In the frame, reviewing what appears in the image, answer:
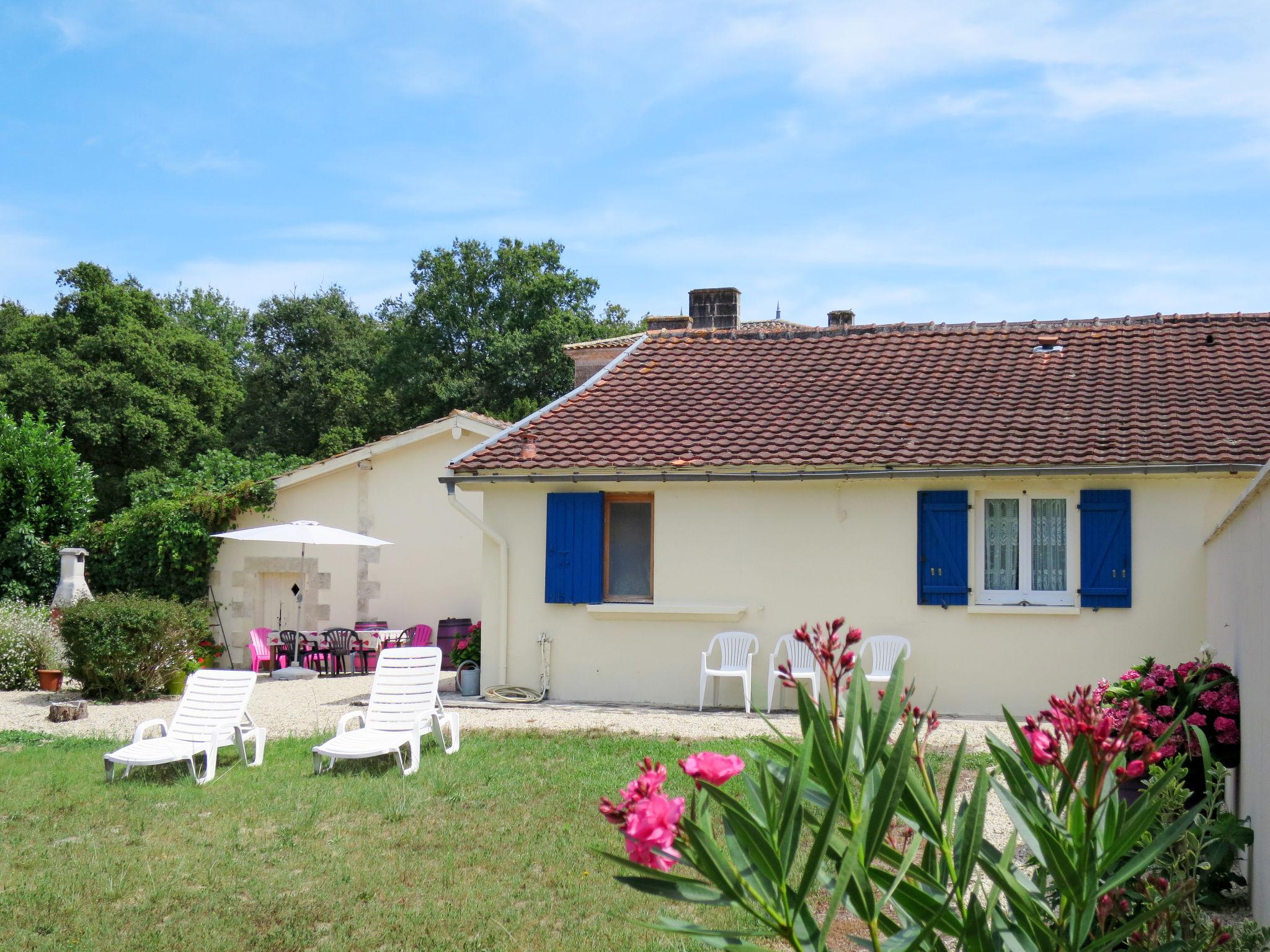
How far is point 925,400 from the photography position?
14.5 metres

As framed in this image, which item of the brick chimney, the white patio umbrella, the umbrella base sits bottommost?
the umbrella base

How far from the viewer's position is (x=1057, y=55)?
994 centimetres

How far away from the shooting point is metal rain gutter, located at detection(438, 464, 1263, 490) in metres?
11.8

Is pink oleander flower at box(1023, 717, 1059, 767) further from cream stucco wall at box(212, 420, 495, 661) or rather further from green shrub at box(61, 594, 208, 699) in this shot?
cream stucco wall at box(212, 420, 495, 661)

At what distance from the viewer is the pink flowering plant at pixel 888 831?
2314 mm

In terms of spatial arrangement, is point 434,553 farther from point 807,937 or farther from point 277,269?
point 277,269

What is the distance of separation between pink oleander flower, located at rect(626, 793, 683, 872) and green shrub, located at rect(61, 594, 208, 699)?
13.8m

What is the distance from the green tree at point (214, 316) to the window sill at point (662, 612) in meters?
39.2

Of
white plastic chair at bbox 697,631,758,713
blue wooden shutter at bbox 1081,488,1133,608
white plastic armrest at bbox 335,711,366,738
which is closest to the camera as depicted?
white plastic armrest at bbox 335,711,366,738

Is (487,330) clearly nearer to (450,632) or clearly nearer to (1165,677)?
(450,632)

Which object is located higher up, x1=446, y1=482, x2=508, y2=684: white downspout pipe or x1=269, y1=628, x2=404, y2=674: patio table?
x1=446, y1=482, x2=508, y2=684: white downspout pipe

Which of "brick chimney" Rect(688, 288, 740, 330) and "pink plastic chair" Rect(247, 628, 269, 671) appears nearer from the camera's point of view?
"pink plastic chair" Rect(247, 628, 269, 671)

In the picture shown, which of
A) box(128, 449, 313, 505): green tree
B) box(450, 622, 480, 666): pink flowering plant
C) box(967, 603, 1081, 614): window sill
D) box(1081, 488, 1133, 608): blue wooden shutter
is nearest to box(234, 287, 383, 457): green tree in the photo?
box(128, 449, 313, 505): green tree

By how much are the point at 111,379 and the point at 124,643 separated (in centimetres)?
2284
